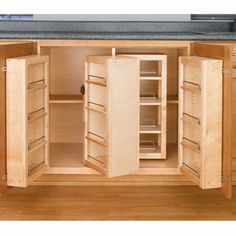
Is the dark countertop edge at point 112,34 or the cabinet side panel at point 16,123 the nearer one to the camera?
the cabinet side panel at point 16,123

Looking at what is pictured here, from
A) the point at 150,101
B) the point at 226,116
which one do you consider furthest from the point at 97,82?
the point at 226,116

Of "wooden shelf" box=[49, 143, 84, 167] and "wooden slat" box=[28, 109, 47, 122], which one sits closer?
"wooden slat" box=[28, 109, 47, 122]

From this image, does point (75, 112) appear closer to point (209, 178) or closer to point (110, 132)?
point (110, 132)

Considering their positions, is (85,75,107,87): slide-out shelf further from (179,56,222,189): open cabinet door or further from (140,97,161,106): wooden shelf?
(179,56,222,189): open cabinet door

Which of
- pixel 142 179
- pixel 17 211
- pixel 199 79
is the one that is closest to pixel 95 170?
pixel 142 179

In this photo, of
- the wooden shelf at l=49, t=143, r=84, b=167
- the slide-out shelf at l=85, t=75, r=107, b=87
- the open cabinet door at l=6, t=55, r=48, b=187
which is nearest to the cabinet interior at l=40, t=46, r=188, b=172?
the wooden shelf at l=49, t=143, r=84, b=167

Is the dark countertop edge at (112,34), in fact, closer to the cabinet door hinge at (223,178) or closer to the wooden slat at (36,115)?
the wooden slat at (36,115)

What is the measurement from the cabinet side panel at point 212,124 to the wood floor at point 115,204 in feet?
0.76

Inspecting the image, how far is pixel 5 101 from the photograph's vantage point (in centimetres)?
335

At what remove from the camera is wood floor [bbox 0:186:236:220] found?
337cm

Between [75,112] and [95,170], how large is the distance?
0.98m

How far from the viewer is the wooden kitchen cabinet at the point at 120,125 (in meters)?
3.32

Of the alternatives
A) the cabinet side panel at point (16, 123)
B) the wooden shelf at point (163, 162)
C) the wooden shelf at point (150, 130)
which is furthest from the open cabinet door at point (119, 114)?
the cabinet side panel at point (16, 123)

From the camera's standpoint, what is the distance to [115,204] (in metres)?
3.58
